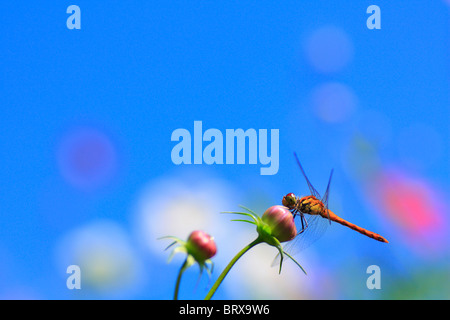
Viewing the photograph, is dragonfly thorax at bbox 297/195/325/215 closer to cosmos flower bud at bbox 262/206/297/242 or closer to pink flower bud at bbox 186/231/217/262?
cosmos flower bud at bbox 262/206/297/242

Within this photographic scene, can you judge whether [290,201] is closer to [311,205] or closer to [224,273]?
[311,205]

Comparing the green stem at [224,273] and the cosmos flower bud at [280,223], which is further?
the cosmos flower bud at [280,223]

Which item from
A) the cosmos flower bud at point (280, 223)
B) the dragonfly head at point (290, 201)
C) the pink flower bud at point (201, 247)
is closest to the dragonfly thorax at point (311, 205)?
the dragonfly head at point (290, 201)

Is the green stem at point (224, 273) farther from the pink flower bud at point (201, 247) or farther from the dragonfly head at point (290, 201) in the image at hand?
the dragonfly head at point (290, 201)

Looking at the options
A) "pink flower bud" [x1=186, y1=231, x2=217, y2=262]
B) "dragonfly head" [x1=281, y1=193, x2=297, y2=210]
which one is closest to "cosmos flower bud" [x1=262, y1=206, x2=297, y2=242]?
"pink flower bud" [x1=186, y1=231, x2=217, y2=262]

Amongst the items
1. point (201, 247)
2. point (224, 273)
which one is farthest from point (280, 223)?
point (224, 273)
